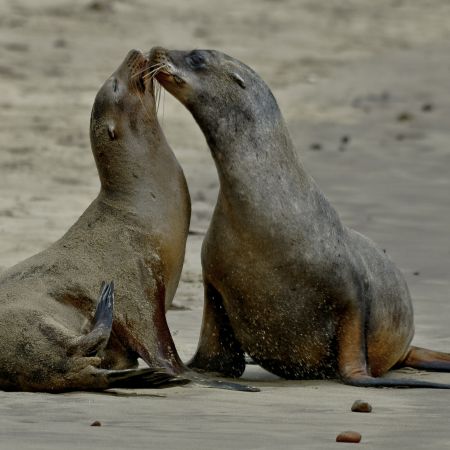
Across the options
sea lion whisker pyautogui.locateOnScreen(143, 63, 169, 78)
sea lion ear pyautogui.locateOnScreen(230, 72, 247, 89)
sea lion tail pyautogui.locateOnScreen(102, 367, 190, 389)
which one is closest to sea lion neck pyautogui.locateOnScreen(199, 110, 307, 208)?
sea lion ear pyautogui.locateOnScreen(230, 72, 247, 89)

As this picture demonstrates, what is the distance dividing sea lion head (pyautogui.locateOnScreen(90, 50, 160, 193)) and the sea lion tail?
129 centimetres

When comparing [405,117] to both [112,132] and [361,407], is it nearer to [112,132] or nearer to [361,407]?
[112,132]

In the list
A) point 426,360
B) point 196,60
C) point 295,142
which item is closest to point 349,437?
point 426,360

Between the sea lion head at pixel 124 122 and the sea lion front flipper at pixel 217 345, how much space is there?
72 cm

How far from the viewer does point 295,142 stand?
1435 centimetres

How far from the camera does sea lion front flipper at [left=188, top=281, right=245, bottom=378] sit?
24.5 ft

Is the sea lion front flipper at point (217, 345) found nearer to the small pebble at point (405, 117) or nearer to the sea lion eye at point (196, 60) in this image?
the sea lion eye at point (196, 60)

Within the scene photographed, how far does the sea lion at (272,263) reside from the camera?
723cm

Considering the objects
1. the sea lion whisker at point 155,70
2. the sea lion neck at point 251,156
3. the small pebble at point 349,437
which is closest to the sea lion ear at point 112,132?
the sea lion whisker at point 155,70

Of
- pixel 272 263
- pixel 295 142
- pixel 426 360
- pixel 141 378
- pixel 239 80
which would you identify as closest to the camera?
pixel 141 378

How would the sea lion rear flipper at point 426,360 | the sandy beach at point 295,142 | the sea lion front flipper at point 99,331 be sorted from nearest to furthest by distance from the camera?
the sandy beach at point 295,142
the sea lion front flipper at point 99,331
the sea lion rear flipper at point 426,360

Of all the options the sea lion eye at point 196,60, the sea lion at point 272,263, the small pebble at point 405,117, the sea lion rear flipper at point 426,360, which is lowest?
the sea lion rear flipper at point 426,360

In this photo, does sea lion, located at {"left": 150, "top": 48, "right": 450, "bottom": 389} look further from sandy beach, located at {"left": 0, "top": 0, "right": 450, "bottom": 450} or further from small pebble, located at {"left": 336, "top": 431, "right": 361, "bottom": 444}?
small pebble, located at {"left": 336, "top": 431, "right": 361, "bottom": 444}

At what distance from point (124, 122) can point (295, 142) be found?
658 cm
